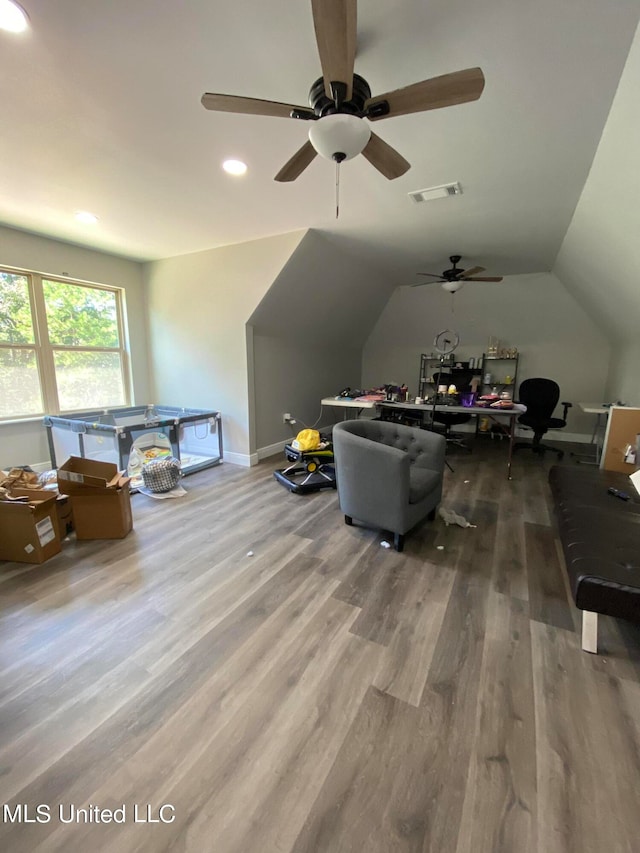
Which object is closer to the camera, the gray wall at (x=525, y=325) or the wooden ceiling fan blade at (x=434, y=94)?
the wooden ceiling fan blade at (x=434, y=94)

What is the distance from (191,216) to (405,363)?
4.60m

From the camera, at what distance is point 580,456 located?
4652 mm

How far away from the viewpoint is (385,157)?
177 centimetres

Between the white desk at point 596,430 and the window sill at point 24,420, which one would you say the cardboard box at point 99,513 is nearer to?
the window sill at point 24,420

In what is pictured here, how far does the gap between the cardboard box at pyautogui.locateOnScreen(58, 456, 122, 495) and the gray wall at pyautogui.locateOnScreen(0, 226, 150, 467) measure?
1.78 m

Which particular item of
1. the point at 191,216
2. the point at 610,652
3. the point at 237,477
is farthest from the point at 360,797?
the point at 191,216

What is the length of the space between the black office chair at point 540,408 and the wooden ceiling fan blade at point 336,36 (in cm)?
444

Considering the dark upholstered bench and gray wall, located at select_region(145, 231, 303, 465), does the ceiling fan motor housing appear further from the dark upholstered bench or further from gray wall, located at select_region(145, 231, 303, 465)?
the dark upholstered bench

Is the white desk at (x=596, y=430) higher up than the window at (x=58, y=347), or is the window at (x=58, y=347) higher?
the window at (x=58, y=347)

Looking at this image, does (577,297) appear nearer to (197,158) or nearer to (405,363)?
(405,363)

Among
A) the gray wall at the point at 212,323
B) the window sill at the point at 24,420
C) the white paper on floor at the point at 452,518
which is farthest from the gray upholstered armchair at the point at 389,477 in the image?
the window sill at the point at 24,420

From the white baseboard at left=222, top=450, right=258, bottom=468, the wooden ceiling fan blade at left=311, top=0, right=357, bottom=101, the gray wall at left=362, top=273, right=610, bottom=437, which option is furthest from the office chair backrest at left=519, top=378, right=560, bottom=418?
the wooden ceiling fan blade at left=311, top=0, right=357, bottom=101

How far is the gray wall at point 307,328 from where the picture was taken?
13.3 feet

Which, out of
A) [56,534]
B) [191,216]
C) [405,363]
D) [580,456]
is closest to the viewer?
[56,534]
